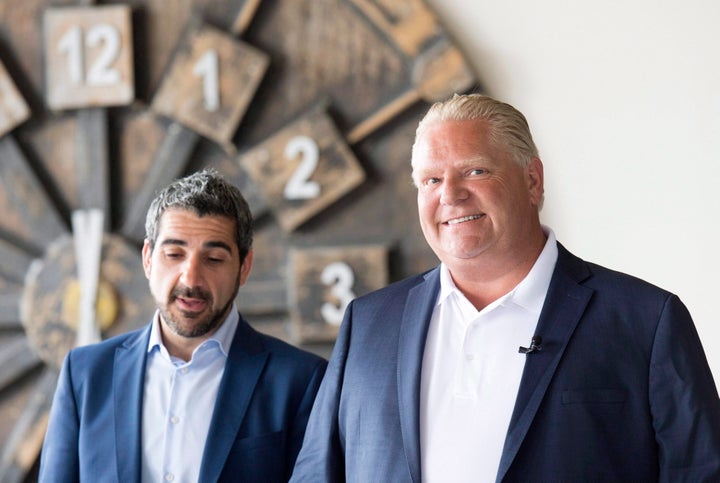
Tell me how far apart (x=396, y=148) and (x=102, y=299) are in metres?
0.84

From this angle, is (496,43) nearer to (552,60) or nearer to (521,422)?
(552,60)

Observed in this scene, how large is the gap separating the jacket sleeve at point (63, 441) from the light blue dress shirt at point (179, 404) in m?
0.13

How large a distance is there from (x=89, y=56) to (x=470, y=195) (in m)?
1.47

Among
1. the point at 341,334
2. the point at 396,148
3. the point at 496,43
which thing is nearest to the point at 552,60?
the point at 496,43

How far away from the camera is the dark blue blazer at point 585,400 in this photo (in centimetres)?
131

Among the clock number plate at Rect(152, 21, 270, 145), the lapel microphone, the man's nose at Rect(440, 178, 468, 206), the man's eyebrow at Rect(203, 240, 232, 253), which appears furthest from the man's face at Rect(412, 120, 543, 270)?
the clock number plate at Rect(152, 21, 270, 145)

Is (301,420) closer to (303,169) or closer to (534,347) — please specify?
(534,347)

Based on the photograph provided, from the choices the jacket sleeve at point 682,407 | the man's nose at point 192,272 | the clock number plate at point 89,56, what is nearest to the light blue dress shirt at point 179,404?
the man's nose at point 192,272

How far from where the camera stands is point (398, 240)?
2.48 m

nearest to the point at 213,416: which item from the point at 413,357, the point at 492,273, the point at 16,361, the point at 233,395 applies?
the point at 233,395

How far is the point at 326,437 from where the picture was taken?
1501 millimetres

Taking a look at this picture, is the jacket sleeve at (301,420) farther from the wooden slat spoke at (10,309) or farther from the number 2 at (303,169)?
the wooden slat spoke at (10,309)

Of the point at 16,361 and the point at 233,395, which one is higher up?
the point at 16,361

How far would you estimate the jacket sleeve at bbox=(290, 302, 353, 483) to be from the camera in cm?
149
